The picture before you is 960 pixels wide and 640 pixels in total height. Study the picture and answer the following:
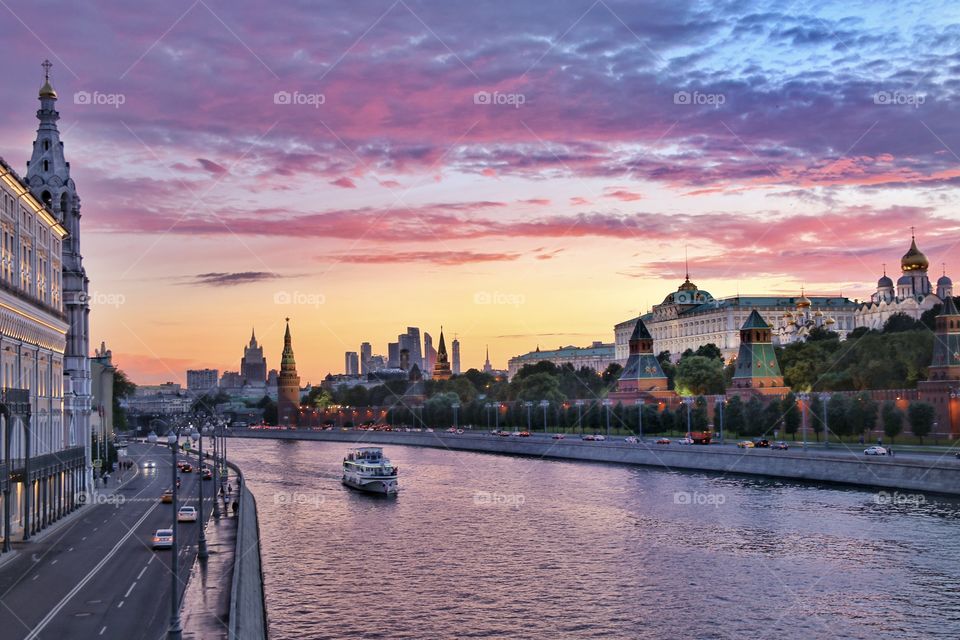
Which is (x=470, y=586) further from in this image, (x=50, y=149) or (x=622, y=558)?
(x=50, y=149)

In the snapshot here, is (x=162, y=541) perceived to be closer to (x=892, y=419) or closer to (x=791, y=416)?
(x=892, y=419)

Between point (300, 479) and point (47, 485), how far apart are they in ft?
146

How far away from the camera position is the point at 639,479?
7638cm

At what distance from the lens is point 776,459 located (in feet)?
241

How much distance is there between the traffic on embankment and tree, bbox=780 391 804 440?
7.49m

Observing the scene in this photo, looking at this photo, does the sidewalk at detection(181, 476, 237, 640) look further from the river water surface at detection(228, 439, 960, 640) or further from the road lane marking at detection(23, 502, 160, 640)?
the road lane marking at detection(23, 502, 160, 640)

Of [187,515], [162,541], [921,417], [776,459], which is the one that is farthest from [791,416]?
[162,541]

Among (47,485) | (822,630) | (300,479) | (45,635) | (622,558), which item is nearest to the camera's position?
(45,635)

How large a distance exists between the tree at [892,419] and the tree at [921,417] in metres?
1.14

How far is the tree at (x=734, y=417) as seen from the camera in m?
98.2

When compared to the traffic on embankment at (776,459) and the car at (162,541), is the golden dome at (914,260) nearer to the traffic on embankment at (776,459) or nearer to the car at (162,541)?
the traffic on embankment at (776,459)

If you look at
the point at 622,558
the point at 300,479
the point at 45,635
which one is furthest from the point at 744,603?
the point at 300,479

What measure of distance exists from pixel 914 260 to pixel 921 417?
127119 mm

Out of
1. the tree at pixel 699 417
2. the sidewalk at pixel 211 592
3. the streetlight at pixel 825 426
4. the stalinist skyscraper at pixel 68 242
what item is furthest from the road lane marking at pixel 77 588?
the tree at pixel 699 417
